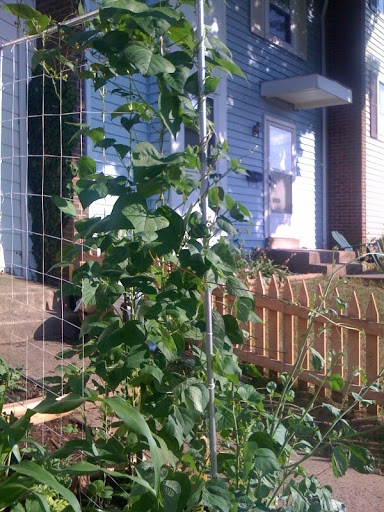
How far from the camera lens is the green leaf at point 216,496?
77.1 inches

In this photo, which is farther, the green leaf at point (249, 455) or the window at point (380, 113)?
the window at point (380, 113)

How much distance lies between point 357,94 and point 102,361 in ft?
42.6

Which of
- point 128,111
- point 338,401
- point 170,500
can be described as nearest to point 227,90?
point 338,401

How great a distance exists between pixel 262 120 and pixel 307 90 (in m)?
0.95

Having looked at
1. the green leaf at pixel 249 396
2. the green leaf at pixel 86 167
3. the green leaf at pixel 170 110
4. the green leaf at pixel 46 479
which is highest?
the green leaf at pixel 170 110

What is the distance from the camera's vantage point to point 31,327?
6414mm

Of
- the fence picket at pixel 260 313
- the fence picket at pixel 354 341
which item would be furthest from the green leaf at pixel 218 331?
the fence picket at pixel 260 313

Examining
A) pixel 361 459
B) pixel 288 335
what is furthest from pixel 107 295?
pixel 288 335

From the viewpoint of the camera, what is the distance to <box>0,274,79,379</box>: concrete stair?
5.52 metres

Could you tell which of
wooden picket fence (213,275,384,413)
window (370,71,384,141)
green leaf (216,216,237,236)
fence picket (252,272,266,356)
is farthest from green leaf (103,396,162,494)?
window (370,71,384,141)

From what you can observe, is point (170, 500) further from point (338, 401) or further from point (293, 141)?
point (293, 141)

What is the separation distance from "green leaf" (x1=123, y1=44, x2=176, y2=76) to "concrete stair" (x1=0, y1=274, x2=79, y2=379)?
3.53m

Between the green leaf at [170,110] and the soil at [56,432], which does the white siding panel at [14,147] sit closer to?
the soil at [56,432]

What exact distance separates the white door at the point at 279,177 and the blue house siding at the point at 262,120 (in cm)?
15
